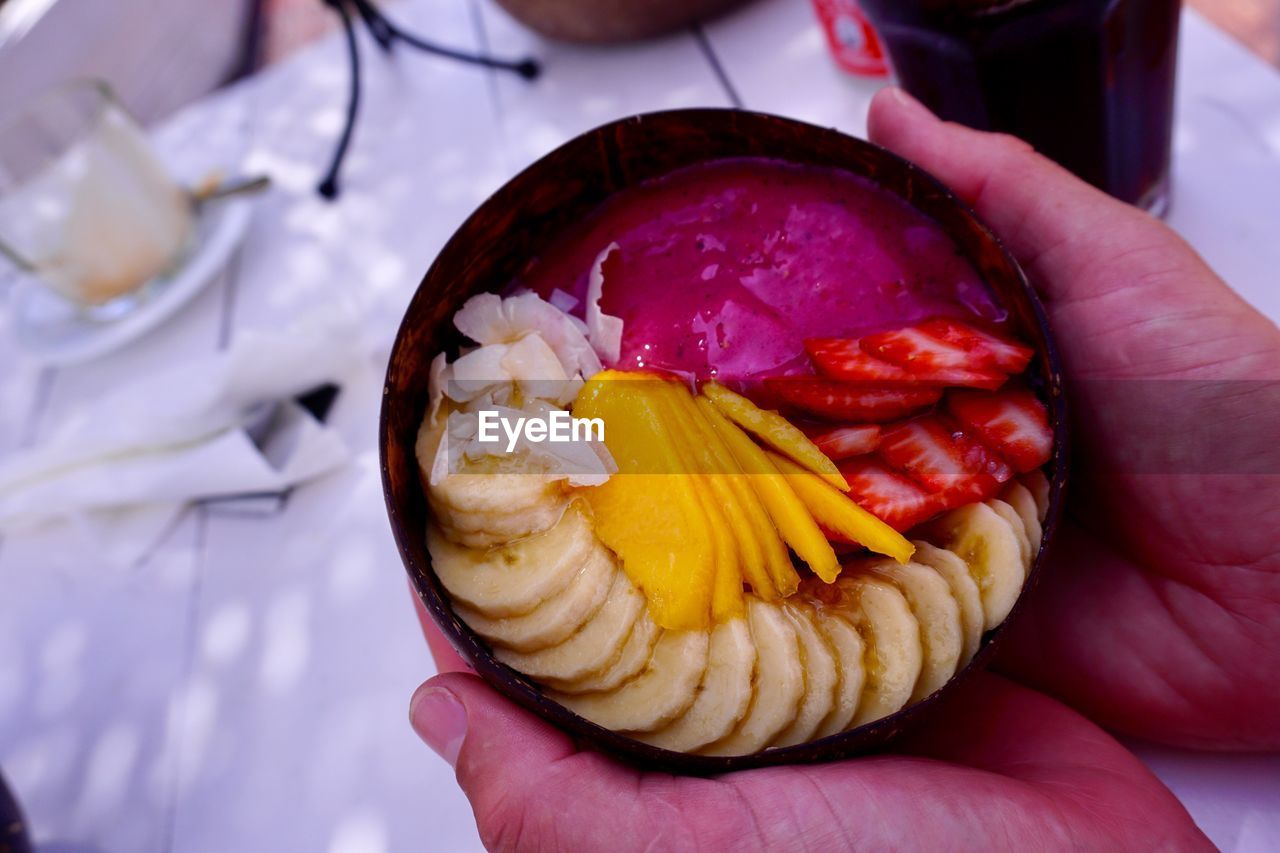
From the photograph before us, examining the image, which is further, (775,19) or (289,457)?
(775,19)

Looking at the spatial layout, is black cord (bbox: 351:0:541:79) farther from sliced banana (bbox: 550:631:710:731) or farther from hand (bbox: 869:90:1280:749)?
sliced banana (bbox: 550:631:710:731)

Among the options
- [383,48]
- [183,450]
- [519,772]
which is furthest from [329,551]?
[383,48]

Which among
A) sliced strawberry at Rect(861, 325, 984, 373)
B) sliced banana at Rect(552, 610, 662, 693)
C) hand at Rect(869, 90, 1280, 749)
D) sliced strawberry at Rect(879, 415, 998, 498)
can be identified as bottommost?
hand at Rect(869, 90, 1280, 749)

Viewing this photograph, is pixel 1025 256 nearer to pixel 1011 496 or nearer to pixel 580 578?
pixel 1011 496

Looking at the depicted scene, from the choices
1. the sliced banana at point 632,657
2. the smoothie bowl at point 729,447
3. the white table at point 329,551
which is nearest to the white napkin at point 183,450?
the white table at point 329,551

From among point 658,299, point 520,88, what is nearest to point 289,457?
point 658,299

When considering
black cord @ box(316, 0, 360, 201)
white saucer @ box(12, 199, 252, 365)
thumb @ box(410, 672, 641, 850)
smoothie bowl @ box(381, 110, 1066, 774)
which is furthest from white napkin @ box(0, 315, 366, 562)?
thumb @ box(410, 672, 641, 850)
